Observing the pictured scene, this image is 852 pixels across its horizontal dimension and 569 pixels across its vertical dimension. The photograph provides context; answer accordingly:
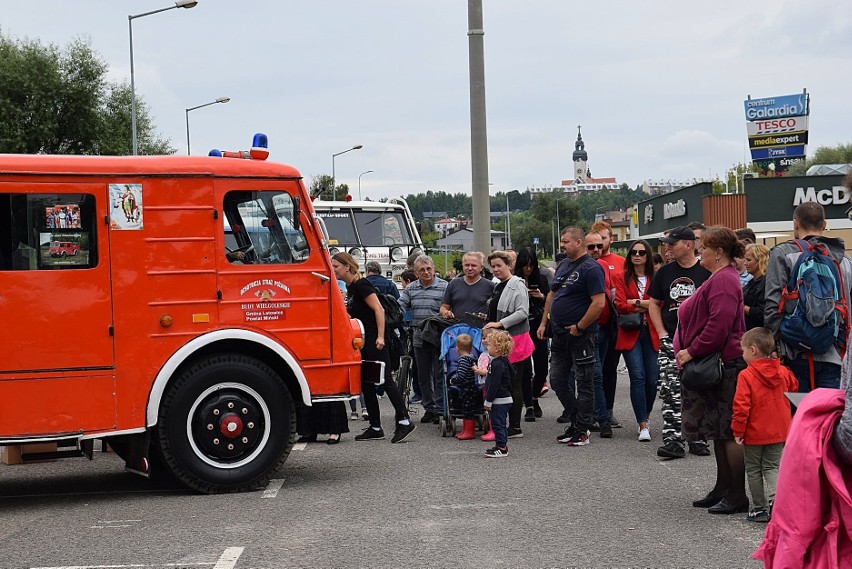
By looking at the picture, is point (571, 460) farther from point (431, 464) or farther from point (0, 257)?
point (0, 257)

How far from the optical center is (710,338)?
25.2 feet

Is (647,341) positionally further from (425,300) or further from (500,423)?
(425,300)

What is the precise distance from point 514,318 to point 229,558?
18.1 feet

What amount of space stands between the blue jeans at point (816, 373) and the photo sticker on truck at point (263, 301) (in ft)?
12.3

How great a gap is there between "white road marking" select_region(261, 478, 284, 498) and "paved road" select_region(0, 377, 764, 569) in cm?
4

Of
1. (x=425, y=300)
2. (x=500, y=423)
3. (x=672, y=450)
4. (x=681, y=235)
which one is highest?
(x=681, y=235)

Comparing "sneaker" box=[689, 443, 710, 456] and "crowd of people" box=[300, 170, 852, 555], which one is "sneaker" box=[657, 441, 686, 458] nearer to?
"crowd of people" box=[300, 170, 852, 555]

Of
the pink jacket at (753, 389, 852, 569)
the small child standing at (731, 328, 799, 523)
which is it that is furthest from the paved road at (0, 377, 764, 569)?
the pink jacket at (753, 389, 852, 569)

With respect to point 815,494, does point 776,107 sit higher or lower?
higher

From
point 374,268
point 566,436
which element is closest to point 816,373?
point 566,436

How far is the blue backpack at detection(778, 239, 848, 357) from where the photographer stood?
7.18m

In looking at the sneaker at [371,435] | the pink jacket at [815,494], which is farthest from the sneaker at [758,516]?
the sneaker at [371,435]

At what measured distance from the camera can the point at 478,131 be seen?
16594 millimetres

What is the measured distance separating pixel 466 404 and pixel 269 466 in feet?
10.1
